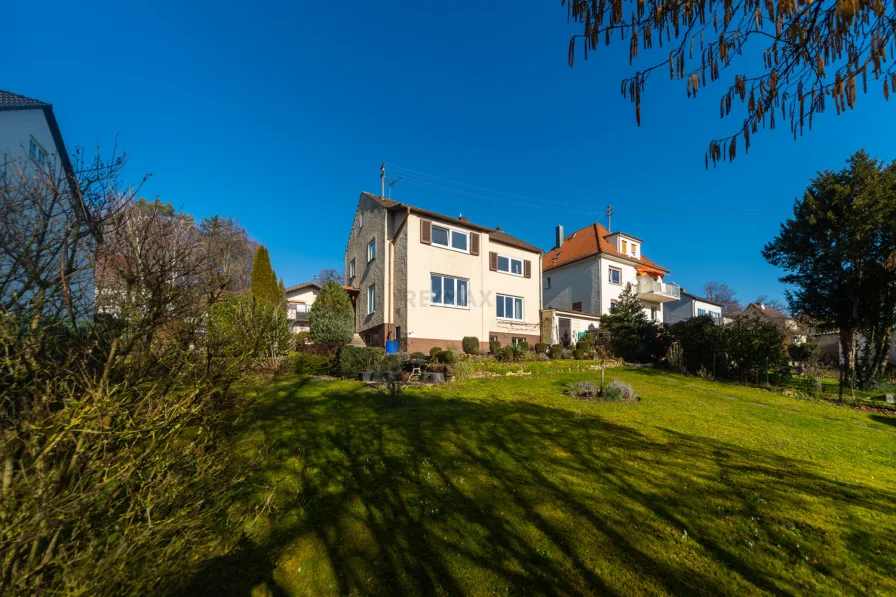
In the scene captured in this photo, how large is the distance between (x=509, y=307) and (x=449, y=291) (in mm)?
4666

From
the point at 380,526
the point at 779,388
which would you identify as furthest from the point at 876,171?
the point at 380,526

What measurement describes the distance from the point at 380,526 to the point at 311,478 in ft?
5.07

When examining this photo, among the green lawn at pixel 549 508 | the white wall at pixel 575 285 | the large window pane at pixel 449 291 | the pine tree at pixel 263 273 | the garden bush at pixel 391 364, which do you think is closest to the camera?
the green lawn at pixel 549 508

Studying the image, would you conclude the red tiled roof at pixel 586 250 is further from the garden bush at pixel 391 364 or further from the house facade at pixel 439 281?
the garden bush at pixel 391 364

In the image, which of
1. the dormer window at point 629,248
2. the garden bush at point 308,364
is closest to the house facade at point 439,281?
the garden bush at point 308,364

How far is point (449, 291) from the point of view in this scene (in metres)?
21.8

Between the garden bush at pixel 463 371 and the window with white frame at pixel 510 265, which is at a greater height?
the window with white frame at pixel 510 265

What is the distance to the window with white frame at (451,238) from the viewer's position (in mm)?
21812

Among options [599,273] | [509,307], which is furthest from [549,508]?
[599,273]

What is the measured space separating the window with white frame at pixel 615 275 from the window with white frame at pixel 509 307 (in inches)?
442

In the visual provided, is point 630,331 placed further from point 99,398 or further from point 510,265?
point 99,398

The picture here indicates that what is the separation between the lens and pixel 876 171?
18.0 metres

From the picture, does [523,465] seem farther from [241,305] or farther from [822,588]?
[241,305]

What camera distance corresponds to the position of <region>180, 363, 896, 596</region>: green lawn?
11.1 ft
